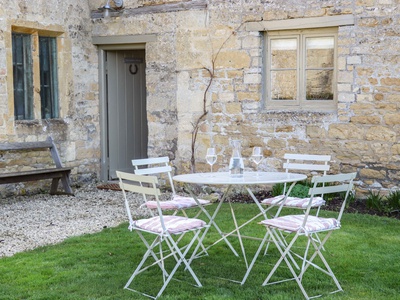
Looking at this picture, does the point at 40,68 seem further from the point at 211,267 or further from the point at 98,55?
the point at 211,267

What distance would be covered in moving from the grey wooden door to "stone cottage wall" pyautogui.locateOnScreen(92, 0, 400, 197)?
0.77m

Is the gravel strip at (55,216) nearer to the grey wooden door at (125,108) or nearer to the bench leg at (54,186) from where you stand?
the bench leg at (54,186)

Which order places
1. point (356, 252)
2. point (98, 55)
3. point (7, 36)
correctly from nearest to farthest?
point (356, 252)
point (7, 36)
point (98, 55)

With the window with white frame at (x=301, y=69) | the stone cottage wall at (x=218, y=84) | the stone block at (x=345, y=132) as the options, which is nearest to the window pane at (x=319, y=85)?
the window with white frame at (x=301, y=69)

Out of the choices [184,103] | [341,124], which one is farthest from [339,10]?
[184,103]

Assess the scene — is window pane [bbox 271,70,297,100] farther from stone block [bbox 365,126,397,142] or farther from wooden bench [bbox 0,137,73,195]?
wooden bench [bbox 0,137,73,195]

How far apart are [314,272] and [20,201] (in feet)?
16.6

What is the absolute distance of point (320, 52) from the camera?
8.92 m

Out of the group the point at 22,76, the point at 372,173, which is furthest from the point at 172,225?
the point at 22,76

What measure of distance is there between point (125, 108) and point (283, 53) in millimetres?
3209

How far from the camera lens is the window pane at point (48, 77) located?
9922mm

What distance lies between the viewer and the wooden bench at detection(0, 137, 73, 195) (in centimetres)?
876

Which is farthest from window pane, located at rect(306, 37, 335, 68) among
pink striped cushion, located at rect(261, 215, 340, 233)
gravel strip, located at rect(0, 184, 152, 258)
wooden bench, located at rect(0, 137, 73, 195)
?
pink striped cushion, located at rect(261, 215, 340, 233)

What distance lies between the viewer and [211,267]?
5590 millimetres
